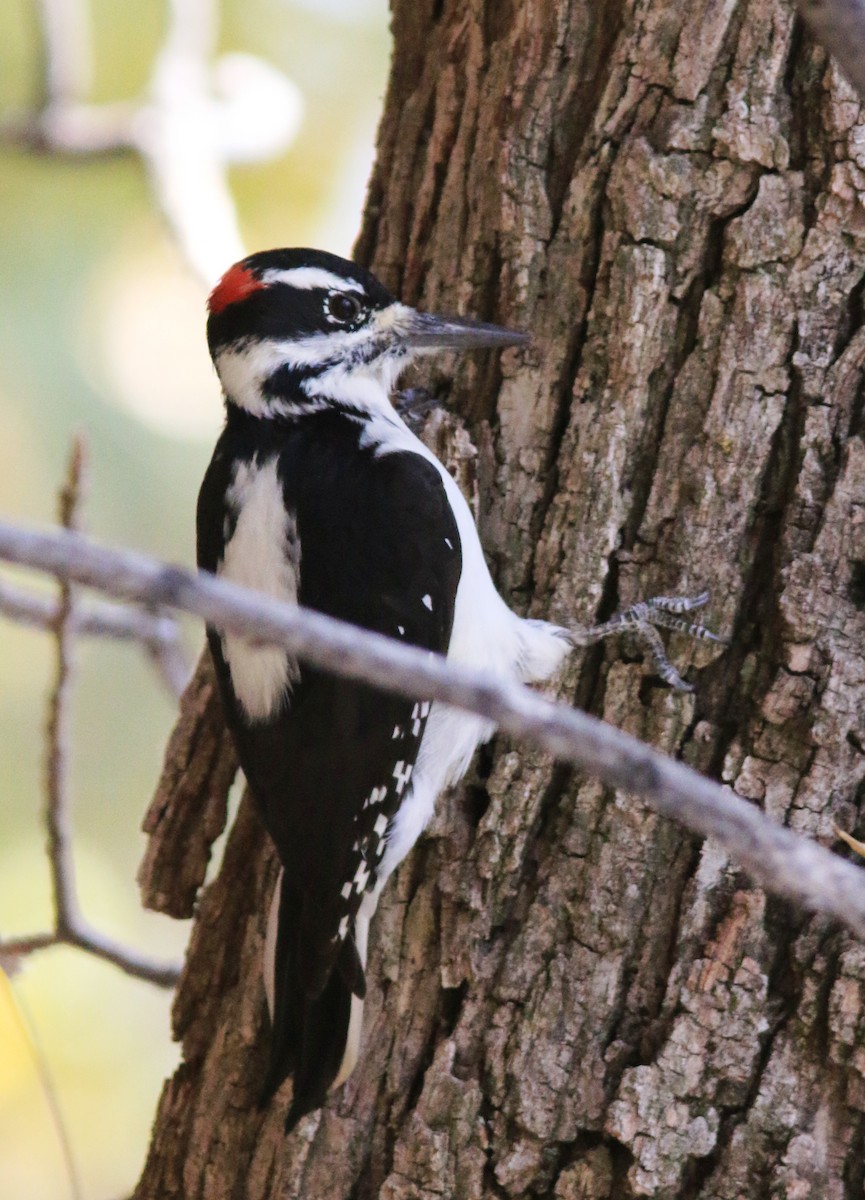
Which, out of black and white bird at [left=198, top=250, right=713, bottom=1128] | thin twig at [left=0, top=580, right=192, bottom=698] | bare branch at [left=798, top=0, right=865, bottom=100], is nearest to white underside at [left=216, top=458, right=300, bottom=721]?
black and white bird at [left=198, top=250, right=713, bottom=1128]

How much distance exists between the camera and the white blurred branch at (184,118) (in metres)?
3.15

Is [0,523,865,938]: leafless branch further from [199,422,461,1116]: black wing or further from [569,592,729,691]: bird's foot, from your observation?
[199,422,461,1116]: black wing

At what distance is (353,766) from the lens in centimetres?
196

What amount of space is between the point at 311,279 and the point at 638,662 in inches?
34.7

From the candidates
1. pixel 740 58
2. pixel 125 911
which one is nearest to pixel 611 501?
pixel 740 58

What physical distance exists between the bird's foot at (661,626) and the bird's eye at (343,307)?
2.36 feet

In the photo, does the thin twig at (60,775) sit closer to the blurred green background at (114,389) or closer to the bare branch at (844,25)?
the blurred green background at (114,389)

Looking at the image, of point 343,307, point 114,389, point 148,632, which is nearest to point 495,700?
point 343,307

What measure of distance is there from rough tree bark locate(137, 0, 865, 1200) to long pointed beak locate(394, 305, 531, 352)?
0.14 ft

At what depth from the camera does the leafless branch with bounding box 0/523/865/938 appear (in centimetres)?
80

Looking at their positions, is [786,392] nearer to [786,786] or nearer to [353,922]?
[786,786]

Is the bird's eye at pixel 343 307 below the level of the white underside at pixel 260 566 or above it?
above

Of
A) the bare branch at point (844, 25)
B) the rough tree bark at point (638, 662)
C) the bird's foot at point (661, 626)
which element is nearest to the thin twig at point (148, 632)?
the rough tree bark at point (638, 662)

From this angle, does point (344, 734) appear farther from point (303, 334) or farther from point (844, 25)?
point (844, 25)
